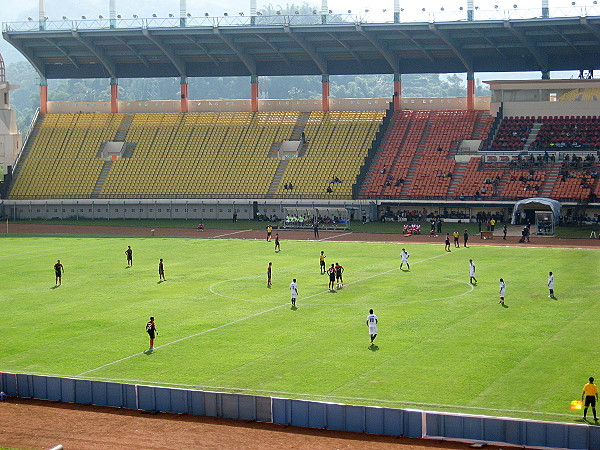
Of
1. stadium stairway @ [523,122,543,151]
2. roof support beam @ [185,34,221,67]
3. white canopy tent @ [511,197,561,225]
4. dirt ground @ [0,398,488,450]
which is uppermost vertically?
roof support beam @ [185,34,221,67]

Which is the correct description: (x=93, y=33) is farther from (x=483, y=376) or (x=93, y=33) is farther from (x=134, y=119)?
(x=483, y=376)

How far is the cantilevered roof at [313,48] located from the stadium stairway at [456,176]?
12571mm

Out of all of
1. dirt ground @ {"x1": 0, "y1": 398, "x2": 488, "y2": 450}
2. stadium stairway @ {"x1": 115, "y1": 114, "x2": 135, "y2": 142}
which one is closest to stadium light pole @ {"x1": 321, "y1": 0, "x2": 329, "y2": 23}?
stadium stairway @ {"x1": 115, "y1": 114, "x2": 135, "y2": 142}

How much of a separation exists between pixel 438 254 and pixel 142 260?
20.7 m

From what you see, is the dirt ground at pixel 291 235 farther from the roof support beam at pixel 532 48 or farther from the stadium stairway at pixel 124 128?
the roof support beam at pixel 532 48

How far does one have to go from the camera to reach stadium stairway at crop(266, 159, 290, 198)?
94.8 meters

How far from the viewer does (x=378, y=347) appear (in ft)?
127

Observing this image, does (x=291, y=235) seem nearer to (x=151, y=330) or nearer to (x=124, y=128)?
(x=124, y=128)

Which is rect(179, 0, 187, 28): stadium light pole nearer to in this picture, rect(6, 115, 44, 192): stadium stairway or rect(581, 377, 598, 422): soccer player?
rect(6, 115, 44, 192): stadium stairway

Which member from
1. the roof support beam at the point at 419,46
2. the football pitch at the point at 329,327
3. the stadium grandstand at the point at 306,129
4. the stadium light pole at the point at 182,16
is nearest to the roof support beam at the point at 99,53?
the stadium grandstand at the point at 306,129

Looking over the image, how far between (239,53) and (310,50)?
7777mm

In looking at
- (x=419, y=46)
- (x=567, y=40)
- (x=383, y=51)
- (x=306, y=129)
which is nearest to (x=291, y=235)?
(x=306, y=129)

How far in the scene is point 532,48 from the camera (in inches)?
3703

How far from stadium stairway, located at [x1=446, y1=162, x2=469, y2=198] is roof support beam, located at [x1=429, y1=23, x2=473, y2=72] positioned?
12117 mm
